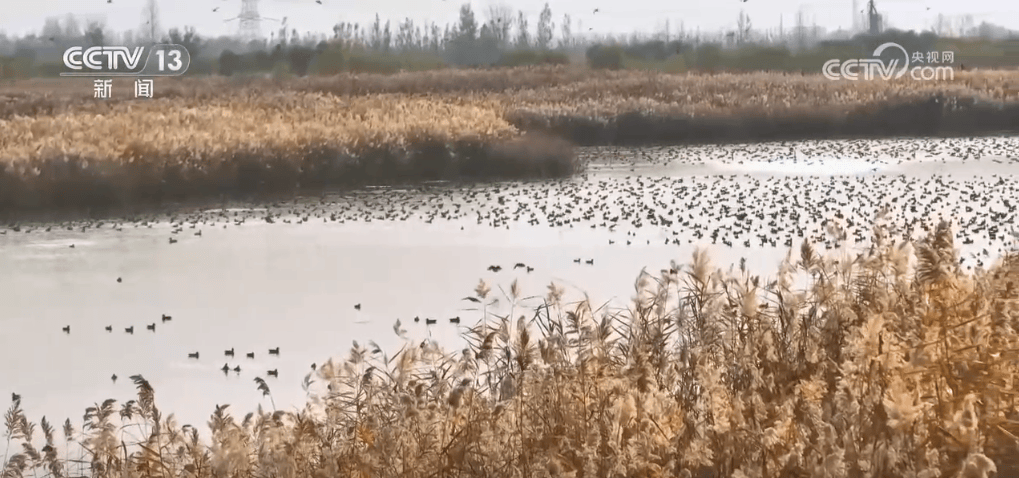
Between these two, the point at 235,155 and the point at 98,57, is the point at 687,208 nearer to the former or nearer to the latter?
the point at 235,155

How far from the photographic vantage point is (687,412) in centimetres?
455

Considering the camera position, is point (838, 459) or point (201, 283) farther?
point (201, 283)

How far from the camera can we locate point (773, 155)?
886 inches

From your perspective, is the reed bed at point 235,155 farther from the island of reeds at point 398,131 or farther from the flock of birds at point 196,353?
the flock of birds at point 196,353

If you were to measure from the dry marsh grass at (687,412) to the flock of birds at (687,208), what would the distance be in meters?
4.14

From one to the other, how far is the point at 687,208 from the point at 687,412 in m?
9.76

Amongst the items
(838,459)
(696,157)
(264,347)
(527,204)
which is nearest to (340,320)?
(264,347)

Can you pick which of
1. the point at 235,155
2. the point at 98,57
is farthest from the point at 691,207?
the point at 98,57

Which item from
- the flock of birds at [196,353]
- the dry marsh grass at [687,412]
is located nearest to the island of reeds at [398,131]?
the flock of birds at [196,353]

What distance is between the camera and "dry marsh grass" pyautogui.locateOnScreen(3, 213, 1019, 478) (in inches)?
143

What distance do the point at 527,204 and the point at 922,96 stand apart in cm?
1843

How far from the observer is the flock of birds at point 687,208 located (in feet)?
39.2

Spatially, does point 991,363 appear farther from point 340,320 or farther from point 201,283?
point 201,283

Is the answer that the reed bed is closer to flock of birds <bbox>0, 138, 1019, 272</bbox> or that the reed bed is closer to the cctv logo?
flock of birds <bbox>0, 138, 1019, 272</bbox>
